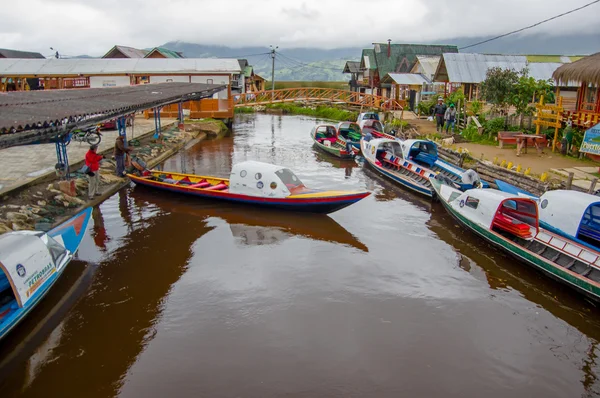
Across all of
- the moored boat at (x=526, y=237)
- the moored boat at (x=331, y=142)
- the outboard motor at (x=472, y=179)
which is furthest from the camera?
the moored boat at (x=331, y=142)

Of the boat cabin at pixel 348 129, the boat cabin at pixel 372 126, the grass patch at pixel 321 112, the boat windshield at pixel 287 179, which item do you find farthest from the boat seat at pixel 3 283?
the grass patch at pixel 321 112

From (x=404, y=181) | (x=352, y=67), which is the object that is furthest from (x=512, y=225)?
(x=352, y=67)

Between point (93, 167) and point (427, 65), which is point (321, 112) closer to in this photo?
point (427, 65)

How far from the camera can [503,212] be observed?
542 inches

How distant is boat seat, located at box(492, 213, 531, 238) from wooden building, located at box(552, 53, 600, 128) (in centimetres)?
1007

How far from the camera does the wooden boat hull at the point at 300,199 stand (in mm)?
14523

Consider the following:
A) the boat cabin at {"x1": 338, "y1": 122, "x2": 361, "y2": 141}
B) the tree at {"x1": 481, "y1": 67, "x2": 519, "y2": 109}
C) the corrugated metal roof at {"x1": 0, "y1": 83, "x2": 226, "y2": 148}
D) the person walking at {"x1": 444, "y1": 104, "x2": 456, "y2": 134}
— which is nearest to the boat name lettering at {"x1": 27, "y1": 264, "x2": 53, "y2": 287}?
the corrugated metal roof at {"x1": 0, "y1": 83, "x2": 226, "y2": 148}

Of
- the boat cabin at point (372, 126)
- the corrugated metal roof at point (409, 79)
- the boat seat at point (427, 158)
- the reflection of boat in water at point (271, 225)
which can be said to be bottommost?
the reflection of boat in water at point (271, 225)

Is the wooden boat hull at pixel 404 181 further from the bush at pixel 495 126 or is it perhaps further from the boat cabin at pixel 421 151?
the bush at pixel 495 126

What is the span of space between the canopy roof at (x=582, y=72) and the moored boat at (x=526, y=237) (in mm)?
9421

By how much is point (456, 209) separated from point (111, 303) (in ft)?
34.5

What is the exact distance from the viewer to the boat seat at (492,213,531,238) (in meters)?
12.7

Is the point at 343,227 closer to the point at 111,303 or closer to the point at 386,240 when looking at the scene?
the point at 386,240

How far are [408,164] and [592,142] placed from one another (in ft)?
23.7
